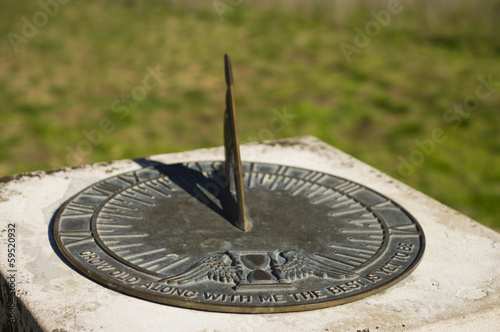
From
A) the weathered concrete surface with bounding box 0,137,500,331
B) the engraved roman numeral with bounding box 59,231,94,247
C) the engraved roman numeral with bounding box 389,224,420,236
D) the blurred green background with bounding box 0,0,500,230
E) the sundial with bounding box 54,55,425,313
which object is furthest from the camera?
the blurred green background with bounding box 0,0,500,230

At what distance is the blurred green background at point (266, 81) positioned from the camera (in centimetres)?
526

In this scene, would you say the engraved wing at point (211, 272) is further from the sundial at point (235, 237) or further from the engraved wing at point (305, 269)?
the engraved wing at point (305, 269)

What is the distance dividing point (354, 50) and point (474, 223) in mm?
5644

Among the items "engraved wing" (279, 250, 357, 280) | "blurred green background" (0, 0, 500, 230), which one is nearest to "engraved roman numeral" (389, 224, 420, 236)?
"engraved wing" (279, 250, 357, 280)

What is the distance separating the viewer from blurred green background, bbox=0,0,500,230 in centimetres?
526

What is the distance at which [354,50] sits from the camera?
8156 millimetres

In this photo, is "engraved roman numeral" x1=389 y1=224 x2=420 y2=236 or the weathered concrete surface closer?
the weathered concrete surface

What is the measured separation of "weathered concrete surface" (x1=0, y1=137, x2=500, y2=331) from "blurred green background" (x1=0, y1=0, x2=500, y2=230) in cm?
186

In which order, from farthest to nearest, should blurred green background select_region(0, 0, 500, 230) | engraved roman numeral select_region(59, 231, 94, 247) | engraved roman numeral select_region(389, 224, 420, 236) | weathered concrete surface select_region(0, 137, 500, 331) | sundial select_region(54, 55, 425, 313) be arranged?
blurred green background select_region(0, 0, 500, 230), engraved roman numeral select_region(389, 224, 420, 236), engraved roman numeral select_region(59, 231, 94, 247), sundial select_region(54, 55, 425, 313), weathered concrete surface select_region(0, 137, 500, 331)

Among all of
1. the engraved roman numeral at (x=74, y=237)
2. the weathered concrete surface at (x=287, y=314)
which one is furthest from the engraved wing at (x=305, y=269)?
the engraved roman numeral at (x=74, y=237)

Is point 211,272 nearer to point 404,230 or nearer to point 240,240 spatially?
point 240,240

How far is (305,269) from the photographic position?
2.21 meters

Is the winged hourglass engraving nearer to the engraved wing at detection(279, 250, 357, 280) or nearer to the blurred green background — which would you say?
the engraved wing at detection(279, 250, 357, 280)

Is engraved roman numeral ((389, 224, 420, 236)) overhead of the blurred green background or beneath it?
beneath
